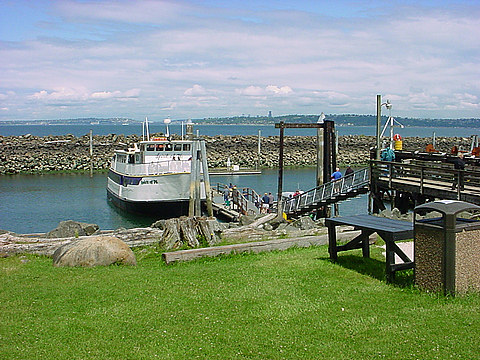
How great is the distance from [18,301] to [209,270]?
345 centimetres

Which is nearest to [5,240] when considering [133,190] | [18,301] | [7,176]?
[18,301]

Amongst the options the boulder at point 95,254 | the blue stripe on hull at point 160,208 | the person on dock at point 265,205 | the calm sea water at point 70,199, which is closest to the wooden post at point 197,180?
the person on dock at point 265,205

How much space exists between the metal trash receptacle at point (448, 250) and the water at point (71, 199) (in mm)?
27383

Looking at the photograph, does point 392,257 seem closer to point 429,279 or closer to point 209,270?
point 429,279

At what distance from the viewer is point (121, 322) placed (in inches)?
280

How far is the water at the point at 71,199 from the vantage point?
35.5 metres

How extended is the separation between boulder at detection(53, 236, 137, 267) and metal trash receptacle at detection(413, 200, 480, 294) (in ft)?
20.6

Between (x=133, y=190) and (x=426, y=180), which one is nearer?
(x=426, y=180)

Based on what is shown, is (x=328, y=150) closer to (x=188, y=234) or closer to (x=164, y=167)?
(x=164, y=167)

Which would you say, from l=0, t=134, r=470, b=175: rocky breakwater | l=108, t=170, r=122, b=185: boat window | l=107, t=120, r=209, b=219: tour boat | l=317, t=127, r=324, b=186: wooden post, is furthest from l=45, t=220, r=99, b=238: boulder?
l=0, t=134, r=470, b=175: rocky breakwater

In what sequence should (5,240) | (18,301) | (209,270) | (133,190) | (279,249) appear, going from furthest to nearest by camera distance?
(133,190)
(5,240)
(279,249)
(209,270)
(18,301)

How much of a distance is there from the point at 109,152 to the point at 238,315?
69.3 meters

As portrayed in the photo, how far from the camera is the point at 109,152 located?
73.8 metres

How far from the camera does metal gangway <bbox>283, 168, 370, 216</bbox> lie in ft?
77.8
